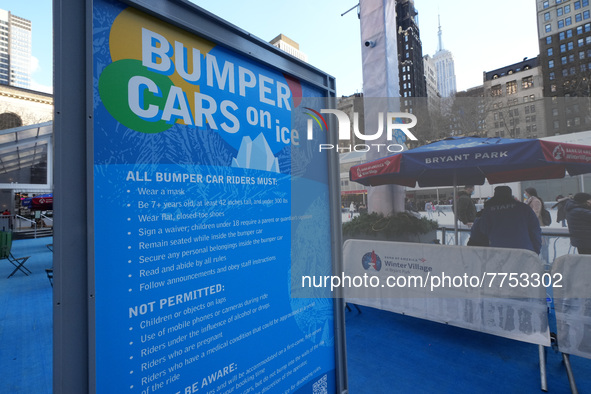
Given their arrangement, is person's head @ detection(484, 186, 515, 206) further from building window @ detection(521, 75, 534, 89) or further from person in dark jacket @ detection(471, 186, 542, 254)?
building window @ detection(521, 75, 534, 89)

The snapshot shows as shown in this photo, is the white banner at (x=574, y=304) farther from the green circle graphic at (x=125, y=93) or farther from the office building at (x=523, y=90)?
the office building at (x=523, y=90)

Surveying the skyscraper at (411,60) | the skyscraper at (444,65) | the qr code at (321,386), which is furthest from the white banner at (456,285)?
the skyscraper at (444,65)

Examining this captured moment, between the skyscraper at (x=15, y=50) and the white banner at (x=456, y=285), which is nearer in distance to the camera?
the white banner at (x=456, y=285)

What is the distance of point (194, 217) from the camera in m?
1.51

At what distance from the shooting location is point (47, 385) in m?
3.05

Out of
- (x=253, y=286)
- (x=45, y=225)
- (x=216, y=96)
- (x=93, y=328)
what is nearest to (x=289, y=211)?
(x=253, y=286)

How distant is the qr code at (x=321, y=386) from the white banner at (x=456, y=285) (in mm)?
2351

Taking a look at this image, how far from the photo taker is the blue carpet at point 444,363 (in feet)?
9.66

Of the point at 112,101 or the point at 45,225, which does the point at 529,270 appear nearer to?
the point at 112,101

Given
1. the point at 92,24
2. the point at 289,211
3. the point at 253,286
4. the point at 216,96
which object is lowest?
the point at 253,286

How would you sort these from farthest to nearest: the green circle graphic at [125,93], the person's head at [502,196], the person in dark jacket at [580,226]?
the person in dark jacket at [580,226] → the person's head at [502,196] → the green circle graphic at [125,93]

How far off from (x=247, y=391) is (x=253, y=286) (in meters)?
0.57

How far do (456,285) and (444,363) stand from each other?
0.92 metres

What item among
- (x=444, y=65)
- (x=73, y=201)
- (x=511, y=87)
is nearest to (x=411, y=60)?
(x=511, y=87)
